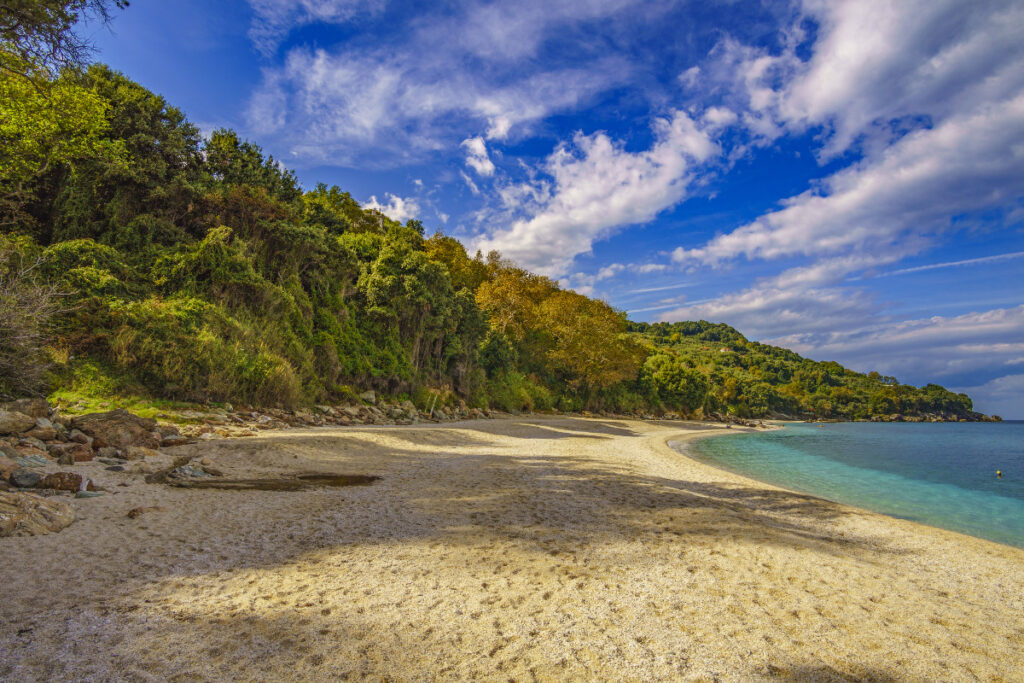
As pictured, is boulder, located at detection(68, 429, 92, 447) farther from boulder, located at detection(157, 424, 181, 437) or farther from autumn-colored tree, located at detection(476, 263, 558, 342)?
autumn-colored tree, located at detection(476, 263, 558, 342)

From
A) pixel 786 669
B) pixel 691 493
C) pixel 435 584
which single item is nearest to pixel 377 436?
pixel 691 493

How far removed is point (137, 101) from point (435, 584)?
25.3 m

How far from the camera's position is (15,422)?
776cm

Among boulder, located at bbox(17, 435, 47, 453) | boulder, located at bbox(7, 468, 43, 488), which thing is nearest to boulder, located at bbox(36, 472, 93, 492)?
boulder, located at bbox(7, 468, 43, 488)

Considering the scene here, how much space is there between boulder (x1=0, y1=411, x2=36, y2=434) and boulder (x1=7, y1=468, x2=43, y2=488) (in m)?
2.66

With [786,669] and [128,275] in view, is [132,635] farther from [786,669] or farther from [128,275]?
[128,275]

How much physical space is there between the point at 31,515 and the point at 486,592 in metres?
4.97

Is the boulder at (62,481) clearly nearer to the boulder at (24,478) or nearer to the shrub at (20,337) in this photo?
the boulder at (24,478)

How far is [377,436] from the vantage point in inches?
560

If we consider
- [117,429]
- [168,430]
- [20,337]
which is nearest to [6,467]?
[117,429]

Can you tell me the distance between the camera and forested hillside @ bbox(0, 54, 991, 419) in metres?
12.6

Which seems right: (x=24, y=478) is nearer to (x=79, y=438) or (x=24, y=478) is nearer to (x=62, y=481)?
(x=62, y=481)

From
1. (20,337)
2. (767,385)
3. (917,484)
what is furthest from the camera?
(767,385)

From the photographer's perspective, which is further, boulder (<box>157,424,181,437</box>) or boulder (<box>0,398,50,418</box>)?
boulder (<box>157,424,181,437</box>)
